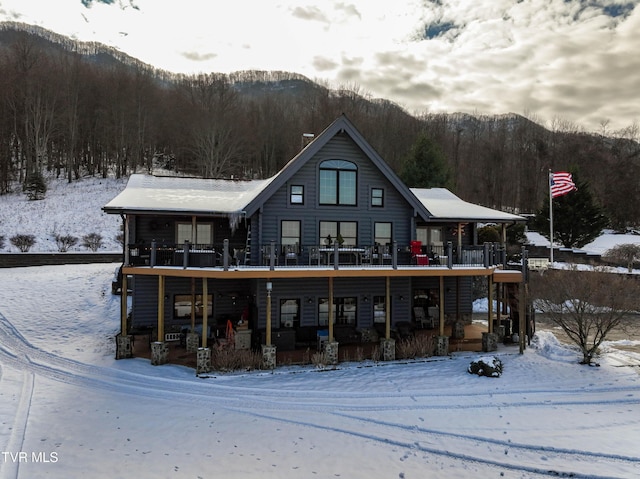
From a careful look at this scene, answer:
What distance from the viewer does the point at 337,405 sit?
36.9 ft

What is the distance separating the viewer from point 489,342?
16.4 m

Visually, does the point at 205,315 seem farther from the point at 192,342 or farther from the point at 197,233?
the point at 197,233

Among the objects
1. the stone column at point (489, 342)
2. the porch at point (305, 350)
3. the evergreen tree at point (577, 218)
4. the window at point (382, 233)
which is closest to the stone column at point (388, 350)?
the porch at point (305, 350)

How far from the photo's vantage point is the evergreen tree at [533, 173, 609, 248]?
3847 cm

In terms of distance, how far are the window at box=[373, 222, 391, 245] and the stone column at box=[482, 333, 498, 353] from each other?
5770 millimetres

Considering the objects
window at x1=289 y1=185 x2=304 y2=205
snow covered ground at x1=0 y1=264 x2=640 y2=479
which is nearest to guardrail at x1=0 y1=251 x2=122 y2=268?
snow covered ground at x1=0 y1=264 x2=640 y2=479

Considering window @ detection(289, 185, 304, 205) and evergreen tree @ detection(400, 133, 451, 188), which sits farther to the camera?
evergreen tree @ detection(400, 133, 451, 188)

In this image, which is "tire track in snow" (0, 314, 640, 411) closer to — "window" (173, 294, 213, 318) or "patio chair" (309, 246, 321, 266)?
"window" (173, 294, 213, 318)

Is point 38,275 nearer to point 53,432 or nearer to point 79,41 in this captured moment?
point 53,432

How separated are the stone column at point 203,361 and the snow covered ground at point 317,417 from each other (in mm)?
405

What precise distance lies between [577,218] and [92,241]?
4516 centimetres

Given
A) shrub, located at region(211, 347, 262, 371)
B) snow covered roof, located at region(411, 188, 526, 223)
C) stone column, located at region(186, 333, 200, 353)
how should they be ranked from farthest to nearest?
snow covered roof, located at region(411, 188, 526, 223), stone column, located at region(186, 333, 200, 353), shrub, located at region(211, 347, 262, 371)

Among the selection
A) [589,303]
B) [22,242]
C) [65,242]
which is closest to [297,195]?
[589,303]

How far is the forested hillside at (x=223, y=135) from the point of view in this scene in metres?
46.3
